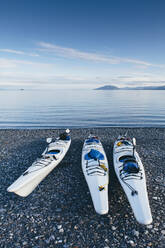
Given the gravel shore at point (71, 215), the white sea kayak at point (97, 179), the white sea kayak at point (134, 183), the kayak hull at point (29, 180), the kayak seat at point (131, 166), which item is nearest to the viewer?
the gravel shore at point (71, 215)

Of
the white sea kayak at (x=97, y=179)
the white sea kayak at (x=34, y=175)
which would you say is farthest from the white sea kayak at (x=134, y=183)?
the white sea kayak at (x=34, y=175)

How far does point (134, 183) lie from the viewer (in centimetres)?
668

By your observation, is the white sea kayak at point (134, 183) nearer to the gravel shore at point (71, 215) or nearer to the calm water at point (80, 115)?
the gravel shore at point (71, 215)

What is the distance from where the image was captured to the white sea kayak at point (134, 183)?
5.47 metres

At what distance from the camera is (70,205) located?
649 cm

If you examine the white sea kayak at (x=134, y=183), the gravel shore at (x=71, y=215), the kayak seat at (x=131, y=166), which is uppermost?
the kayak seat at (x=131, y=166)

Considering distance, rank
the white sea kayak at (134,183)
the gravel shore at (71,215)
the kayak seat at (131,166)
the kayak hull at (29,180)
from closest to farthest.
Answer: the gravel shore at (71,215) → the white sea kayak at (134,183) → the kayak hull at (29,180) → the kayak seat at (131,166)

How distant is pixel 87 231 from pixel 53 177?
3881 mm

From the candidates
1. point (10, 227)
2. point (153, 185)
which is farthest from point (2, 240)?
point (153, 185)

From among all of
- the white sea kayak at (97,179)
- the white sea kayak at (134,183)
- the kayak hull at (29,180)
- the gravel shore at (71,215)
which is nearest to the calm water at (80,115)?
the white sea kayak at (134,183)

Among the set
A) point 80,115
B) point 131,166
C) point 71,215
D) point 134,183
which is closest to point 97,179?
point 134,183

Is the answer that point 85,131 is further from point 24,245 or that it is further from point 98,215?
point 24,245

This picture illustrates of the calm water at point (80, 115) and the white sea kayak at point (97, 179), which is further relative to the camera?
the calm water at point (80, 115)

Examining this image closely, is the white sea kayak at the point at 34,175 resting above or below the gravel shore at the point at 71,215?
above
